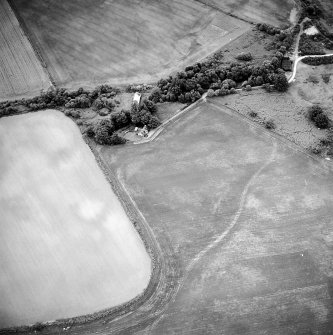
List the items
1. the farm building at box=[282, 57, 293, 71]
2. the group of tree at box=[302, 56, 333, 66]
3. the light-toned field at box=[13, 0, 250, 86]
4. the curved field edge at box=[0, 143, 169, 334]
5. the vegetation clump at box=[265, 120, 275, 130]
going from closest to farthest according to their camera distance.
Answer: the curved field edge at box=[0, 143, 169, 334]
the vegetation clump at box=[265, 120, 275, 130]
the farm building at box=[282, 57, 293, 71]
the group of tree at box=[302, 56, 333, 66]
the light-toned field at box=[13, 0, 250, 86]

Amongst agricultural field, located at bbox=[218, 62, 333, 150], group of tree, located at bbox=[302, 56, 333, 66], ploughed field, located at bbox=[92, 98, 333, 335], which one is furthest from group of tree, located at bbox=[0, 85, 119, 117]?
group of tree, located at bbox=[302, 56, 333, 66]

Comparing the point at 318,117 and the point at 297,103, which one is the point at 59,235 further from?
the point at 297,103

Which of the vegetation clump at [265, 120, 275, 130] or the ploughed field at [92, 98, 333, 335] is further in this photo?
the vegetation clump at [265, 120, 275, 130]

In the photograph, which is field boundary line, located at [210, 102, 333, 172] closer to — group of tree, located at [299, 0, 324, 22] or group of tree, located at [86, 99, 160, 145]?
group of tree, located at [86, 99, 160, 145]

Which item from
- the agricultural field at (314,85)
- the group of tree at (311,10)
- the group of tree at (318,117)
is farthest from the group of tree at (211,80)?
the group of tree at (311,10)

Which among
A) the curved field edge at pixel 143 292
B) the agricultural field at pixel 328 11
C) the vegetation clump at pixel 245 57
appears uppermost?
the agricultural field at pixel 328 11

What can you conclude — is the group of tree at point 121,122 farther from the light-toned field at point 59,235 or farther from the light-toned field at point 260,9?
the light-toned field at point 260,9

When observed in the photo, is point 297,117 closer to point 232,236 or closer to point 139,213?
point 232,236

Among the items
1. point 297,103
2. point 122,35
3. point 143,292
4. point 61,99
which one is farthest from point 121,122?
point 297,103
